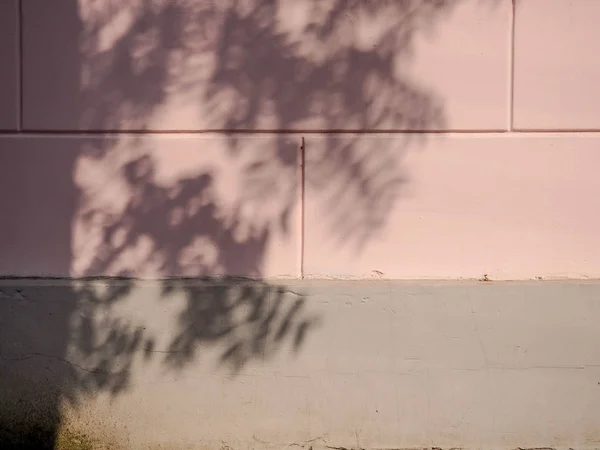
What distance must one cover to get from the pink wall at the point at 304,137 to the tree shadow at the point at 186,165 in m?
0.01

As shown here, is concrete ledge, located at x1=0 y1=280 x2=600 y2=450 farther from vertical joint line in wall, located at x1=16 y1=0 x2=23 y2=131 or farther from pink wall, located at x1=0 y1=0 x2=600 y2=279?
vertical joint line in wall, located at x1=16 y1=0 x2=23 y2=131

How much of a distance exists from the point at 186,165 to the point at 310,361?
1.38 metres

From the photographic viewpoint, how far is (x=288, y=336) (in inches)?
141

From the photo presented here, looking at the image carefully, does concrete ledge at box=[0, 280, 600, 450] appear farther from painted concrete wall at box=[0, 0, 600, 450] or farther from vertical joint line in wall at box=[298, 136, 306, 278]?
vertical joint line in wall at box=[298, 136, 306, 278]

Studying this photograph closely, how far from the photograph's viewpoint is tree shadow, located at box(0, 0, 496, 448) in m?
3.58

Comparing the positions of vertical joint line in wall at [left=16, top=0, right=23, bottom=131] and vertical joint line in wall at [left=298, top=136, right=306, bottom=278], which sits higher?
vertical joint line in wall at [left=16, top=0, right=23, bottom=131]

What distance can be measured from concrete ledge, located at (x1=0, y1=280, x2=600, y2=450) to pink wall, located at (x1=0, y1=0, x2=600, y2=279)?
0.58ft

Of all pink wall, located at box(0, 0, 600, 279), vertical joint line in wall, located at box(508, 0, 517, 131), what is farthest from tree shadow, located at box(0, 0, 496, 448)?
vertical joint line in wall, located at box(508, 0, 517, 131)

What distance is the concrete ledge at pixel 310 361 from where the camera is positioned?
11.8 ft

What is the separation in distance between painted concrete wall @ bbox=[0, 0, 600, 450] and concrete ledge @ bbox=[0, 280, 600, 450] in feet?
0.04

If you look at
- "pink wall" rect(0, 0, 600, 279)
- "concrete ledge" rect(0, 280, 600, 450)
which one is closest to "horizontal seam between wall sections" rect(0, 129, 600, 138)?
"pink wall" rect(0, 0, 600, 279)

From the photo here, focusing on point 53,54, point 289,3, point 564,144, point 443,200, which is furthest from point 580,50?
point 53,54

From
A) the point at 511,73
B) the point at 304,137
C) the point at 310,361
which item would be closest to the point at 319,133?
the point at 304,137

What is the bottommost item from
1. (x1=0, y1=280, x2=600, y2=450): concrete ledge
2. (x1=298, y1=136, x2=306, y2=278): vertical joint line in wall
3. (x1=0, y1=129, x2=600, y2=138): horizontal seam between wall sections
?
(x1=0, y1=280, x2=600, y2=450): concrete ledge
